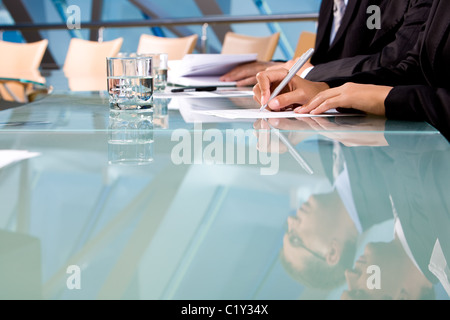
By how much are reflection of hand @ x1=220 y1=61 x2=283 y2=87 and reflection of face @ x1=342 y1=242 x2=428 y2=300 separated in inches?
54.0

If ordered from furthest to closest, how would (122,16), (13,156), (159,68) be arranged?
(122,16) < (159,68) < (13,156)

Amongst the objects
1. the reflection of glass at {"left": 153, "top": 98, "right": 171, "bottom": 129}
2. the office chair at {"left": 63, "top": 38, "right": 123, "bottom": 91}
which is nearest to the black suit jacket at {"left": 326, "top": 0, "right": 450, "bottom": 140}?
the reflection of glass at {"left": 153, "top": 98, "right": 171, "bottom": 129}

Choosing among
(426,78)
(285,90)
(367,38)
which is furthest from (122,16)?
(426,78)

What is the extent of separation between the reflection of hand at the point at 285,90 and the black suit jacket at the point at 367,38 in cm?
28

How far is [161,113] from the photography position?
923 millimetres

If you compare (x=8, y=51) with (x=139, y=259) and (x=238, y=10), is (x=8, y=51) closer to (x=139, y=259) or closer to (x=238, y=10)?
(x=139, y=259)

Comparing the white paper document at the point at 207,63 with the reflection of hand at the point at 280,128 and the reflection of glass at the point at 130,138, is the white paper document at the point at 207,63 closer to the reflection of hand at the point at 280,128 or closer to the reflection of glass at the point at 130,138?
the reflection of glass at the point at 130,138

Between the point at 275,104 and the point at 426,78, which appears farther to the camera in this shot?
the point at 426,78

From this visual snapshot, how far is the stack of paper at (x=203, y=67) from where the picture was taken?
1654mm

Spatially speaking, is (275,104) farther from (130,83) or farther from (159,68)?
(159,68)

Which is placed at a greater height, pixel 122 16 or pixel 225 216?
pixel 225 216

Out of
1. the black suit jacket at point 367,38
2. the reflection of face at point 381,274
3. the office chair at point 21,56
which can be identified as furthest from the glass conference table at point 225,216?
the office chair at point 21,56

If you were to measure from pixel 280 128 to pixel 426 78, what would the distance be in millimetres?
460
